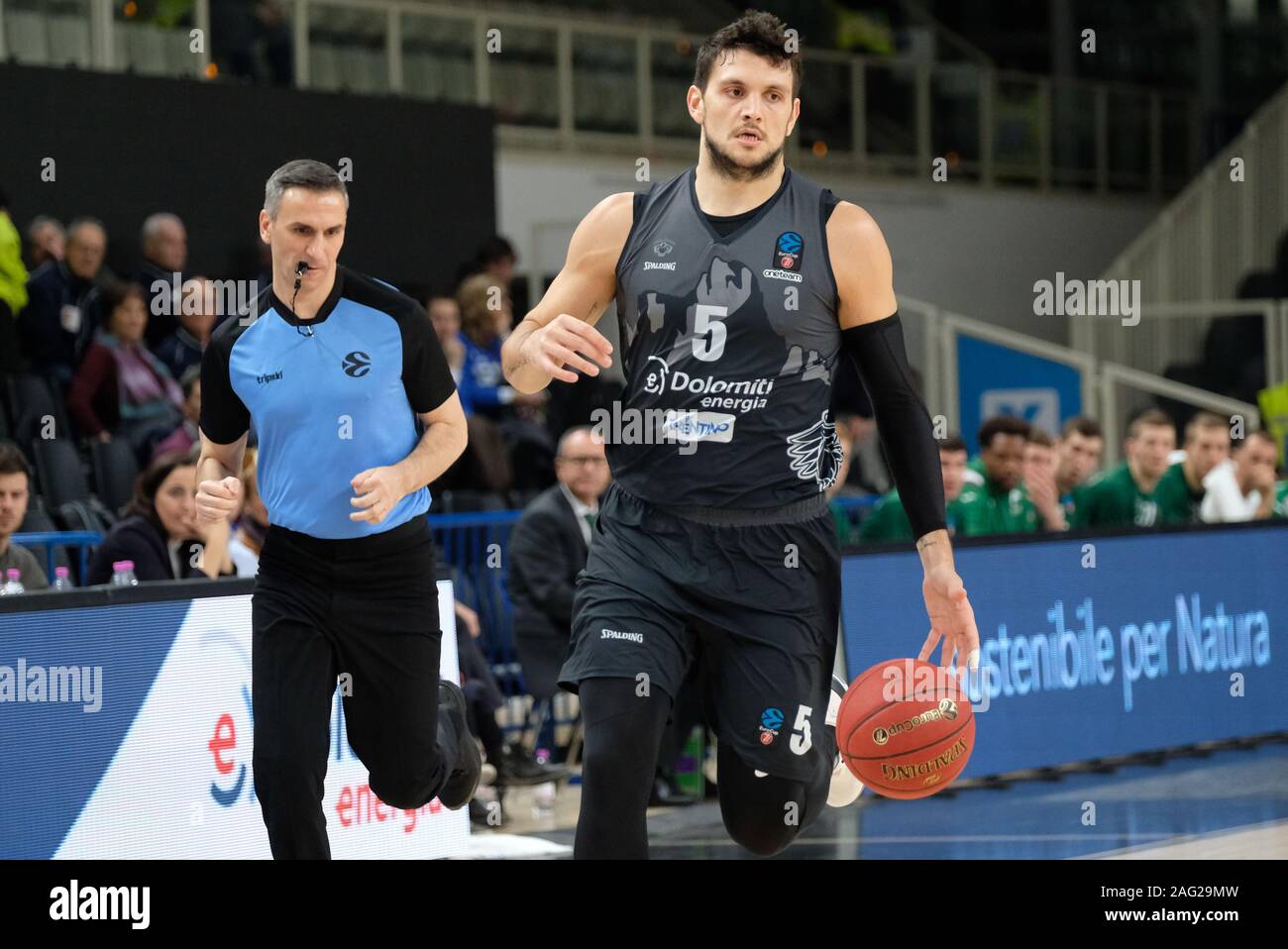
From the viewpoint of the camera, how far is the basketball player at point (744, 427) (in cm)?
539

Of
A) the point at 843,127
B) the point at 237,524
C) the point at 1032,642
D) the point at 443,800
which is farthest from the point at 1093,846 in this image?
the point at 843,127

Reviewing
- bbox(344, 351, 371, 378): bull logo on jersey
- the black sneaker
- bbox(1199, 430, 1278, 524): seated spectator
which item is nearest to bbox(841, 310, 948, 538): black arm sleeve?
bbox(344, 351, 371, 378): bull logo on jersey

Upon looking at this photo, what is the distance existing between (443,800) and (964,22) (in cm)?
2095

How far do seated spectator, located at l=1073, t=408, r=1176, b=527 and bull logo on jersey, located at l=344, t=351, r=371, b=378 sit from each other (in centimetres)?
808

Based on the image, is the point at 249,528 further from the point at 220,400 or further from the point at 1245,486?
the point at 1245,486

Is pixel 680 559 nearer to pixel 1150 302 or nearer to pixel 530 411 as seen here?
pixel 530 411

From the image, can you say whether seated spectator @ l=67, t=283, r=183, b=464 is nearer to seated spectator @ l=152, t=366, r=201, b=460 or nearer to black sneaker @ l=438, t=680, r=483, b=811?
seated spectator @ l=152, t=366, r=201, b=460

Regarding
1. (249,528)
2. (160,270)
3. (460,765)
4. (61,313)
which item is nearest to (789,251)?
(460,765)

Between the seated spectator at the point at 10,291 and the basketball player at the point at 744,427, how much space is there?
678 cm

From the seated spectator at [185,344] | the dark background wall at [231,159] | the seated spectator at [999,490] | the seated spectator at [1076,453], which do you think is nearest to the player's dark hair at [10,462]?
the seated spectator at [185,344]

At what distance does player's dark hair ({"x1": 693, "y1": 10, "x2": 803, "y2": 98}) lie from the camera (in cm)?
542

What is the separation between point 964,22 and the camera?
85.3 ft

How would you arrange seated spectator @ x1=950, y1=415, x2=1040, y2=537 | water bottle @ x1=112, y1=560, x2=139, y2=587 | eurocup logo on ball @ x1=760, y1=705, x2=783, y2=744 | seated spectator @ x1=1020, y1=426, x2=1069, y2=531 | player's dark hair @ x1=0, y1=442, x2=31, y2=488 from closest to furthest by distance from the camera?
1. eurocup logo on ball @ x1=760, y1=705, x2=783, y2=744
2. water bottle @ x1=112, y1=560, x2=139, y2=587
3. player's dark hair @ x1=0, y1=442, x2=31, y2=488
4. seated spectator @ x1=950, y1=415, x2=1040, y2=537
5. seated spectator @ x1=1020, y1=426, x2=1069, y2=531

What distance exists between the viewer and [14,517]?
8641 millimetres
